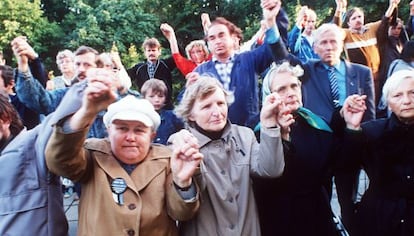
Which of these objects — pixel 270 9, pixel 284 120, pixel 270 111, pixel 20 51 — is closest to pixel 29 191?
pixel 270 111

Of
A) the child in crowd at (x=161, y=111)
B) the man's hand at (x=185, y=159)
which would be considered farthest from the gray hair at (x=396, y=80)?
the child in crowd at (x=161, y=111)

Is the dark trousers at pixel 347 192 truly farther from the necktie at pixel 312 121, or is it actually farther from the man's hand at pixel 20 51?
the man's hand at pixel 20 51

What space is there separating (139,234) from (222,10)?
16353mm

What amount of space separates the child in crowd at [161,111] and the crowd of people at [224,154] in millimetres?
582

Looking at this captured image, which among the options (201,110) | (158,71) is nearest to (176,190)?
(201,110)

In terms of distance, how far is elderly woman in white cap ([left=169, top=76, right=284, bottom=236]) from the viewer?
222 cm

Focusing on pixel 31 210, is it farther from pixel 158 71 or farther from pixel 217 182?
pixel 158 71

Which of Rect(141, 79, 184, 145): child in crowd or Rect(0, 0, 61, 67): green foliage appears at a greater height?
Rect(0, 0, 61, 67): green foliage

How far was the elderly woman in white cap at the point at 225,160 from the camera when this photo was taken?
87.4 inches

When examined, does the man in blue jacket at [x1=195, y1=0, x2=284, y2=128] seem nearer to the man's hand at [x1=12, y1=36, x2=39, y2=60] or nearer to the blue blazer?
the blue blazer

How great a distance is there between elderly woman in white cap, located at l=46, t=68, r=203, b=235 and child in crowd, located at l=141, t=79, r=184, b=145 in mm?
1786

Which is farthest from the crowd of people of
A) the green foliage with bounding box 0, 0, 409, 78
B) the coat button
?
the green foliage with bounding box 0, 0, 409, 78

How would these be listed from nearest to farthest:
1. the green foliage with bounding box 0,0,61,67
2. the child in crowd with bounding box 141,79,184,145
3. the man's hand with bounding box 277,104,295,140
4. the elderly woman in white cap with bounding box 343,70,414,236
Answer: the man's hand with bounding box 277,104,295,140 < the elderly woman in white cap with bounding box 343,70,414,236 < the child in crowd with bounding box 141,79,184,145 < the green foliage with bounding box 0,0,61,67

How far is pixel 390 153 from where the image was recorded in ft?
8.68
